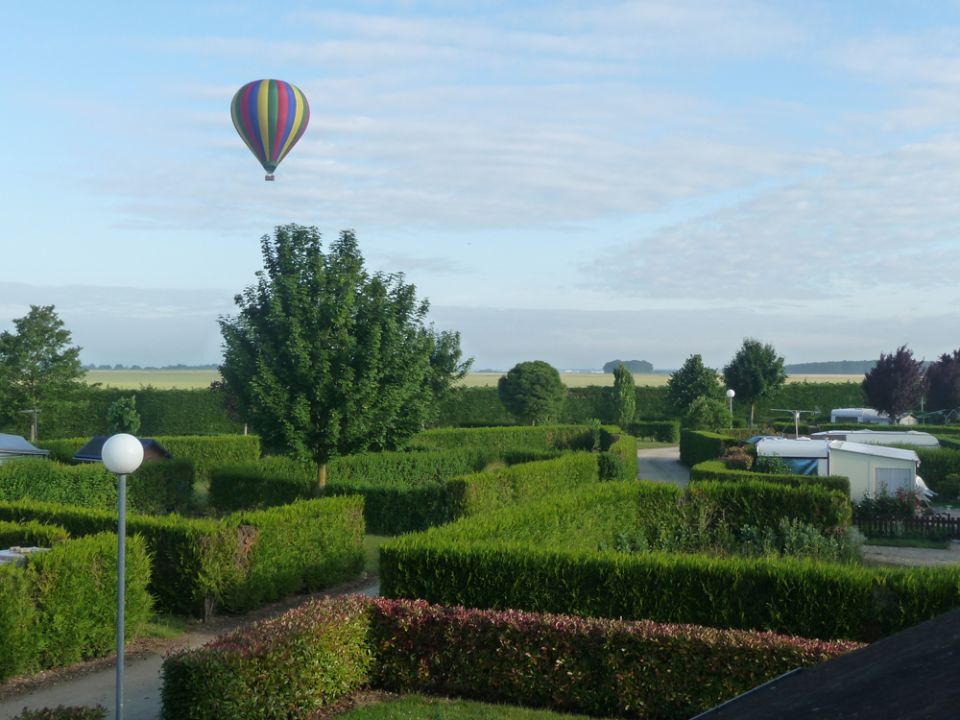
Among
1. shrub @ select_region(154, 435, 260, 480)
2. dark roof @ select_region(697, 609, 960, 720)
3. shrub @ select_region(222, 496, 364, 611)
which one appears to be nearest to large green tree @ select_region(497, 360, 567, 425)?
shrub @ select_region(154, 435, 260, 480)

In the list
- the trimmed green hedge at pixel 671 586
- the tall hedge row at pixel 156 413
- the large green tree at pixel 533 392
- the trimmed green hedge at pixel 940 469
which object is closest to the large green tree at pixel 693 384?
the large green tree at pixel 533 392

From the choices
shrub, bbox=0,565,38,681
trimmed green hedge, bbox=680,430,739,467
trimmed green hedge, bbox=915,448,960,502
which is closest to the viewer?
shrub, bbox=0,565,38,681

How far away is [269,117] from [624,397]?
3421cm

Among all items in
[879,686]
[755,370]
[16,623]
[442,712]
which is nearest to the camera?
[879,686]

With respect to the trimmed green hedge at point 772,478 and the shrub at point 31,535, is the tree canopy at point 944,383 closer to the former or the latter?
the trimmed green hedge at point 772,478

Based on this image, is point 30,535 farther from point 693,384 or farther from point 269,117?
point 693,384

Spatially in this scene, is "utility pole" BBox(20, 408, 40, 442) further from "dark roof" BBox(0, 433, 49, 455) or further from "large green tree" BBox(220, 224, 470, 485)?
"large green tree" BBox(220, 224, 470, 485)

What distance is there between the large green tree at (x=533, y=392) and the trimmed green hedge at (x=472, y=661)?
39.6 metres

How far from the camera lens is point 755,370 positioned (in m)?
48.9

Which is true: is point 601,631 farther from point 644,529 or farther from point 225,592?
point 644,529

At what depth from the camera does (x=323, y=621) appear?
366 inches

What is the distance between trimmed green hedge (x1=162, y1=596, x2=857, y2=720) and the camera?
27.9 ft

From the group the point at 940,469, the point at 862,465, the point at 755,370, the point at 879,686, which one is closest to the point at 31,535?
the point at 879,686

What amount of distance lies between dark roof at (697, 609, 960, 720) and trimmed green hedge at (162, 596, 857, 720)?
5.97 m
